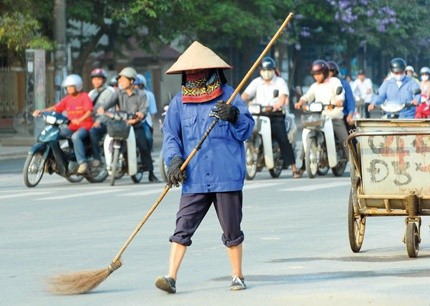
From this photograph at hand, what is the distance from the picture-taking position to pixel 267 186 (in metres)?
21.5

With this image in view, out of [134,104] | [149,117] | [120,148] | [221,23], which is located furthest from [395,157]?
[221,23]

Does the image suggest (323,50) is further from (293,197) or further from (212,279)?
(212,279)

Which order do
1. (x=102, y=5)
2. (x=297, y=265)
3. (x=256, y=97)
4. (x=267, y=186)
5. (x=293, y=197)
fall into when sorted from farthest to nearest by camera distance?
(x=102, y=5) → (x=256, y=97) → (x=267, y=186) → (x=293, y=197) → (x=297, y=265)

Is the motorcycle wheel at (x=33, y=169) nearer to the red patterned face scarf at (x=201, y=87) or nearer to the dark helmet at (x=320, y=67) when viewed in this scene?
the dark helmet at (x=320, y=67)

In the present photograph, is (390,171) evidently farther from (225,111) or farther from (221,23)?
(221,23)

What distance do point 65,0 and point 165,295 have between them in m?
30.7

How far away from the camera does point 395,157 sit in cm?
1238

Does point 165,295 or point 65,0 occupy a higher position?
point 65,0

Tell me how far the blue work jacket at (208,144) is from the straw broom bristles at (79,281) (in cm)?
78

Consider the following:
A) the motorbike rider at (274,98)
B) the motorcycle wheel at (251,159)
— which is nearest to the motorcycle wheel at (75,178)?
the motorcycle wheel at (251,159)

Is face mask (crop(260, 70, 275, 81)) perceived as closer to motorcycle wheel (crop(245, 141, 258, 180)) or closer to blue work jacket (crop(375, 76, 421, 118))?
motorcycle wheel (crop(245, 141, 258, 180))

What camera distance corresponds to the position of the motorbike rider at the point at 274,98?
23.0 m

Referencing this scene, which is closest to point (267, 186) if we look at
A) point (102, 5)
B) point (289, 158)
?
point (289, 158)

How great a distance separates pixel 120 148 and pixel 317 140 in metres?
2.99
